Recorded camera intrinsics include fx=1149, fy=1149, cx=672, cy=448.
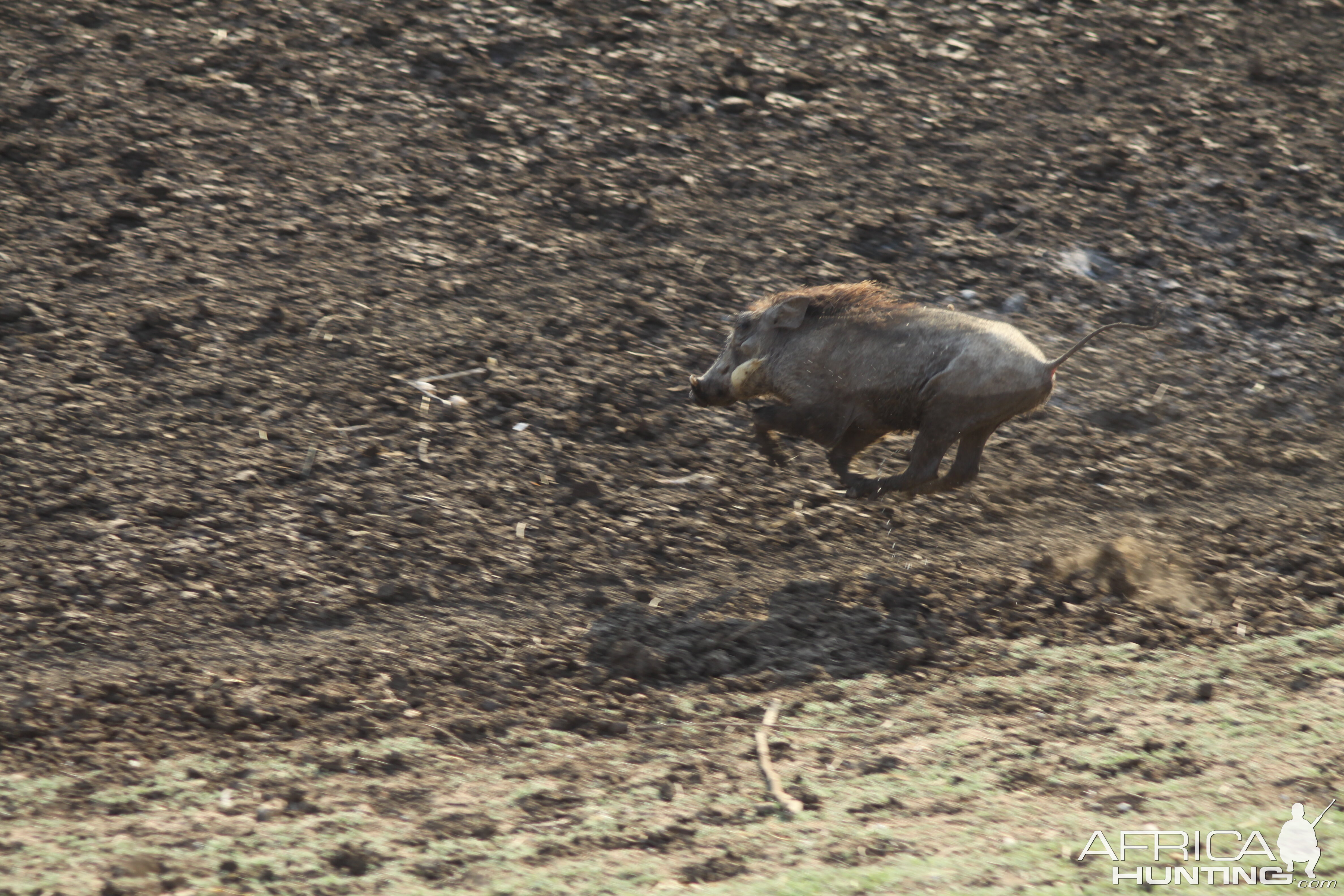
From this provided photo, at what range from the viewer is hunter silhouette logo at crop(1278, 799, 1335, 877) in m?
3.42

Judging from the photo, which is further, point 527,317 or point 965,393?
point 527,317

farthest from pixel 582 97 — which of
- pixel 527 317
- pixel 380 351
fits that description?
pixel 380 351

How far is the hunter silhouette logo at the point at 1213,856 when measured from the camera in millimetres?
3365

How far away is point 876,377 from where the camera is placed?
4.82m

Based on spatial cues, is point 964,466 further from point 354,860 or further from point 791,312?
point 354,860

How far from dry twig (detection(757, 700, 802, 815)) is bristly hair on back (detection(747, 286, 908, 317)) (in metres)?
1.73

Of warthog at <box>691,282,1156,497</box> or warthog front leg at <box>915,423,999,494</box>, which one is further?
warthog front leg at <box>915,423,999,494</box>

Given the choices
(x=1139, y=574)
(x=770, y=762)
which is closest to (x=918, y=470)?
(x=1139, y=574)

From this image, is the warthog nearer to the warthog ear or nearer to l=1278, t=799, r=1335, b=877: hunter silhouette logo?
the warthog ear

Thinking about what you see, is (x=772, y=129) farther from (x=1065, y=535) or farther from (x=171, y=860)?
(x=171, y=860)

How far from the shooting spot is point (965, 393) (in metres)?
4.66

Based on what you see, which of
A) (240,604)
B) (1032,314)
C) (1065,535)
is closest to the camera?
(240,604)

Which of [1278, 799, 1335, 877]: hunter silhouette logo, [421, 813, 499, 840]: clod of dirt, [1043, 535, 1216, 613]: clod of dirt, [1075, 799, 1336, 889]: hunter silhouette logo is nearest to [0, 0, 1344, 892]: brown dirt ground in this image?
[1043, 535, 1216, 613]: clod of dirt

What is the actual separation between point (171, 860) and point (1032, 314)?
5.14 meters
